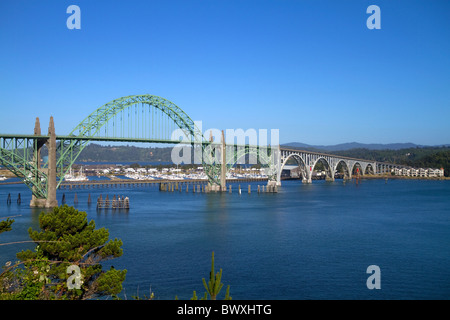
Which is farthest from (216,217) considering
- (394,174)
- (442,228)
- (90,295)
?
(394,174)

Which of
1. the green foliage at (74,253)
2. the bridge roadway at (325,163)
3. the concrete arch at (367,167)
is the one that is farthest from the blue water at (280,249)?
the concrete arch at (367,167)

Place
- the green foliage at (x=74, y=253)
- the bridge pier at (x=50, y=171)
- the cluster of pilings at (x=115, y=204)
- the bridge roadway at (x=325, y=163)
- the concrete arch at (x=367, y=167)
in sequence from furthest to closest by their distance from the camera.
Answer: the concrete arch at (x=367, y=167)
the bridge roadway at (x=325, y=163)
the cluster of pilings at (x=115, y=204)
the bridge pier at (x=50, y=171)
the green foliage at (x=74, y=253)

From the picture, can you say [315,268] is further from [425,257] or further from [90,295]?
[90,295]

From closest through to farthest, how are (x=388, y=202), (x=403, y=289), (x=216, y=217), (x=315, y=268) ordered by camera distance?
1. (x=403, y=289)
2. (x=315, y=268)
3. (x=216, y=217)
4. (x=388, y=202)

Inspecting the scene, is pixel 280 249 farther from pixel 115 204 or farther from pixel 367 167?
pixel 367 167

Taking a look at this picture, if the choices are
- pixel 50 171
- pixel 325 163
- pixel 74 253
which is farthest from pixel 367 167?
pixel 74 253

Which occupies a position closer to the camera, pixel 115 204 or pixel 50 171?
pixel 50 171

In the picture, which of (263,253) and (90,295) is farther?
(263,253)

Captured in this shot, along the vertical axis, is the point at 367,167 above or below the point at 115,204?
above

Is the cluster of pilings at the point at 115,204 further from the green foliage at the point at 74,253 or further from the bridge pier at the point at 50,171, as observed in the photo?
the green foliage at the point at 74,253
